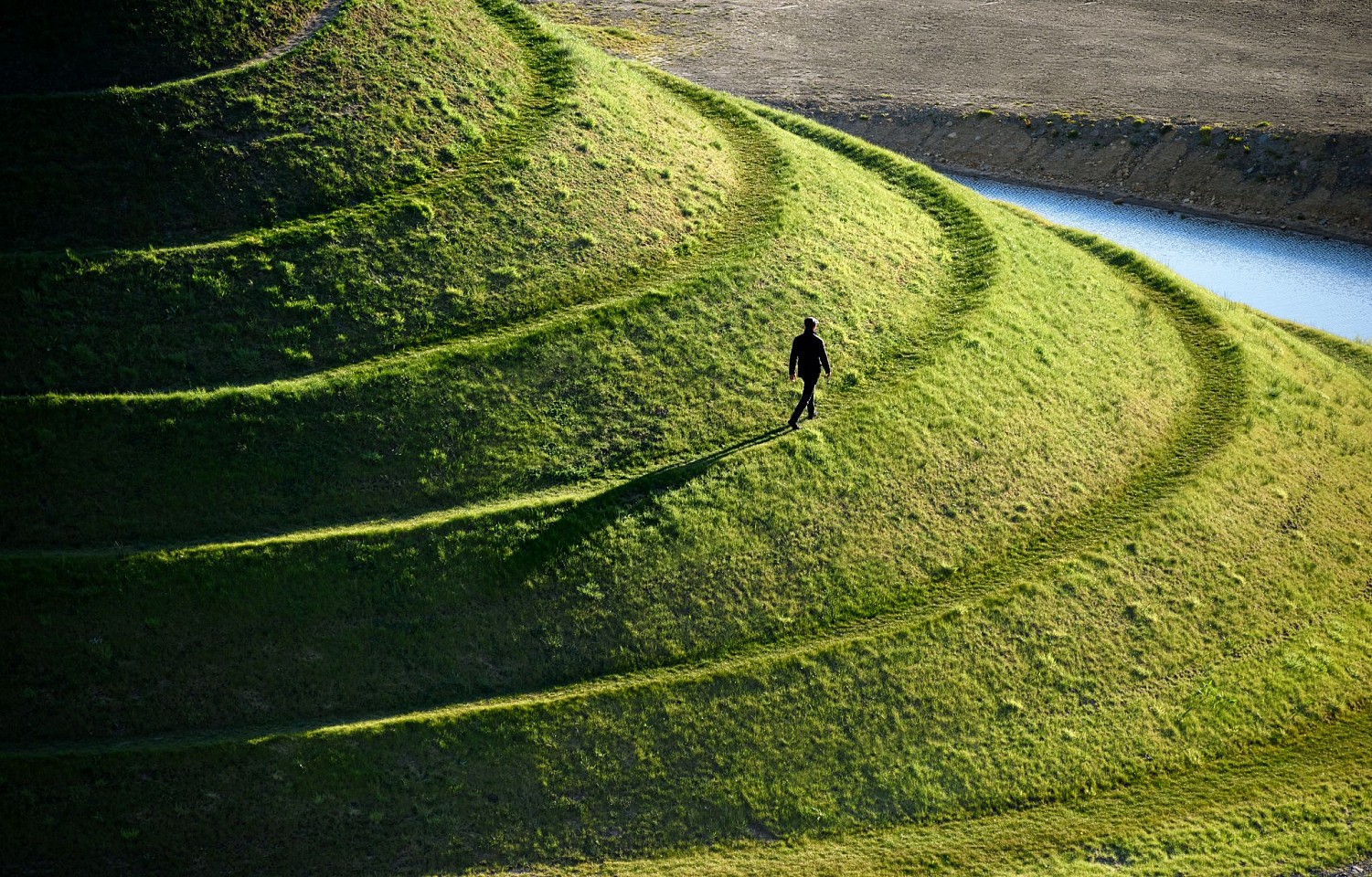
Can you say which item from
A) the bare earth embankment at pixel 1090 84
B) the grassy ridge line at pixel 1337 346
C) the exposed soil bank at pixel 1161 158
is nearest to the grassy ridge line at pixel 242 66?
the bare earth embankment at pixel 1090 84

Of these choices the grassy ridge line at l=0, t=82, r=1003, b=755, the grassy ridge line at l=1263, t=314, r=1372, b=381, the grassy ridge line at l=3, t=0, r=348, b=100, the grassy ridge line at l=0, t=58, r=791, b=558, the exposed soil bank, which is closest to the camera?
the grassy ridge line at l=0, t=82, r=1003, b=755

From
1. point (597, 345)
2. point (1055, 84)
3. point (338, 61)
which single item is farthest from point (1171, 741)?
point (1055, 84)

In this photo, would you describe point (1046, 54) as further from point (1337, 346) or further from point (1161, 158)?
point (1337, 346)

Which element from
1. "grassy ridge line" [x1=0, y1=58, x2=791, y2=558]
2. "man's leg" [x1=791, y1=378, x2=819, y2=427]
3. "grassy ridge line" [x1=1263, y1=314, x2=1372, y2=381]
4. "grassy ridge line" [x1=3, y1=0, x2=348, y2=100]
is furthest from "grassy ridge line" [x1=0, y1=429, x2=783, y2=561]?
"grassy ridge line" [x1=1263, y1=314, x2=1372, y2=381]

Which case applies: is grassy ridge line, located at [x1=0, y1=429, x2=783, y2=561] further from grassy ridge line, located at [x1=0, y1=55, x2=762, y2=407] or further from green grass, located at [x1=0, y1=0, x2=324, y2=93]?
green grass, located at [x1=0, y1=0, x2=324, y2=93]

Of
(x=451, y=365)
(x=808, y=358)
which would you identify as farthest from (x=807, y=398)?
(x=451, y=365)

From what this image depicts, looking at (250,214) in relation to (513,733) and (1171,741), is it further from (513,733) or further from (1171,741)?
(1171,741)
